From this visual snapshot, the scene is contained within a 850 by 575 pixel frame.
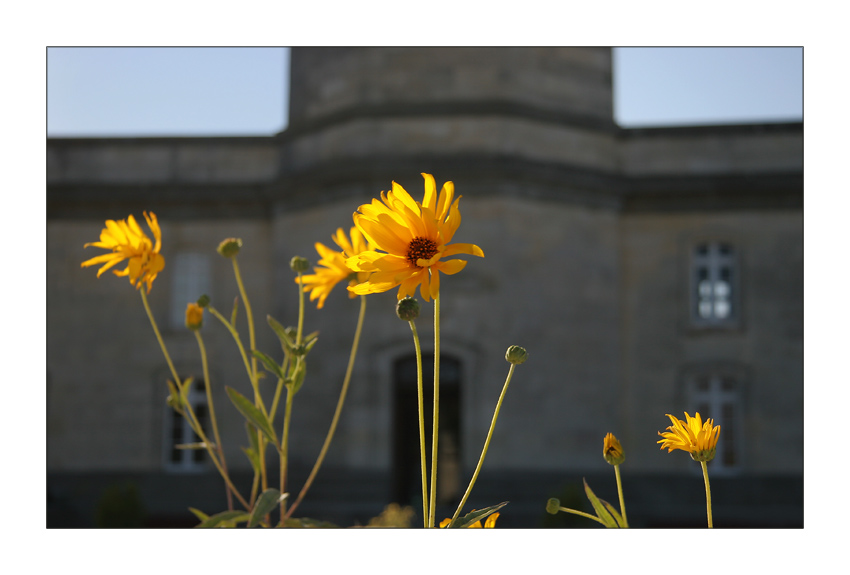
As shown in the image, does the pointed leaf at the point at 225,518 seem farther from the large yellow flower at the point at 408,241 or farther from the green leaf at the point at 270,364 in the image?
the large yellow flower at the point at 408,241

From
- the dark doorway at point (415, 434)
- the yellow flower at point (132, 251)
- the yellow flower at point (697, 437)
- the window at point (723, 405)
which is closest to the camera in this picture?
the yellow flower at point (697, 437)

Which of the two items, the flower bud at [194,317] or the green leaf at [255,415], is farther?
the flower bud at [194,317]

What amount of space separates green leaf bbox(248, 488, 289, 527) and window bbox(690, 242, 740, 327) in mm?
10468

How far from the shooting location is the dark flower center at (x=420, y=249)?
1134 millimetres

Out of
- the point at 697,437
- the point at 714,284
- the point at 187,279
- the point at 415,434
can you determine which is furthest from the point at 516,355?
the point at 187,279

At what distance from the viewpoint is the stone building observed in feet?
31.8

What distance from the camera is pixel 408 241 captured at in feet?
3.75

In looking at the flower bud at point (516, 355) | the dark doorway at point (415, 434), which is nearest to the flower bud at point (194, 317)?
the flower bud at point (516, 355)

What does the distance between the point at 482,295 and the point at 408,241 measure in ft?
28.1

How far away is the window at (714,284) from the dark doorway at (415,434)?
3733 mm

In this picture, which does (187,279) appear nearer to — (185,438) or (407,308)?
(185,438)
